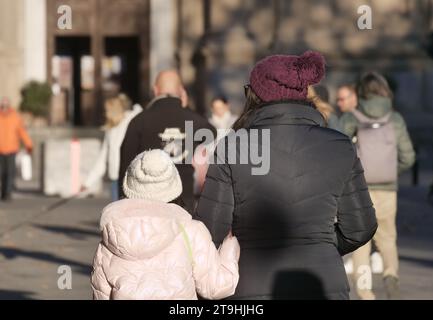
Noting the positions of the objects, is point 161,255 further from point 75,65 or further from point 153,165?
point 75,65

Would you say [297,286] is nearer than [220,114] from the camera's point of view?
Yes

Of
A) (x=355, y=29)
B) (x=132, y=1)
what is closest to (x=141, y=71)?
(x=132, y=1)

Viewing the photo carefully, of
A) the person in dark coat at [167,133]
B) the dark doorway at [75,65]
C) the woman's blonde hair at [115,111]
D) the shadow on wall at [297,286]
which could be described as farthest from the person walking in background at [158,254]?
the dark doorway at [75,65]

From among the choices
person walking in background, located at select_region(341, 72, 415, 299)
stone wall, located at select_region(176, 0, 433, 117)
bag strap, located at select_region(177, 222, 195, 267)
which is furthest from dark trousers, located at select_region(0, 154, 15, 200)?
bag strap, located at select_region(177, 222, 195, 267)

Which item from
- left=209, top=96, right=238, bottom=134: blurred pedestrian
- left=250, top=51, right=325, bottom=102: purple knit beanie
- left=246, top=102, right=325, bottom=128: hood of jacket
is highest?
left=250, top=51, right=325, bottom=102: purple knit beanie

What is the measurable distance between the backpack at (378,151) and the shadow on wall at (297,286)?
554 cm

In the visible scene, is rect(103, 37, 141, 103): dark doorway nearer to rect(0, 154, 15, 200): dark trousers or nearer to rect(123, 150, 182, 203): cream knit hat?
rect(0, 154, 15, 200): dark trousers

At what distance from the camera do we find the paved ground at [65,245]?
1266 centimetres

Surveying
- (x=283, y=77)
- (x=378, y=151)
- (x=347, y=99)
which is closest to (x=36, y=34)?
(x=347, y=99)

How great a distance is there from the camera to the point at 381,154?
11422 mm

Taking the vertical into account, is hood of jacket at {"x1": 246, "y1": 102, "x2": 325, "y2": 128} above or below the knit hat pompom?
above

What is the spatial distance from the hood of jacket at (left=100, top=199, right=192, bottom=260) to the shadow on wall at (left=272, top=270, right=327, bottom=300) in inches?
18.9

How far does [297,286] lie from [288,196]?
36cm

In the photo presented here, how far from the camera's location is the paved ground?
12664 mm
